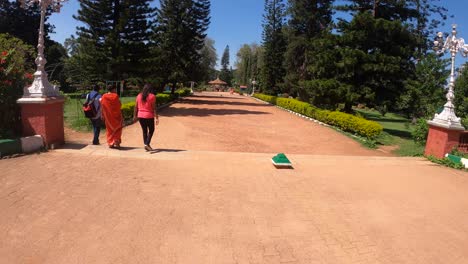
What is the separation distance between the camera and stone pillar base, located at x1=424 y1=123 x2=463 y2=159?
7270 mm

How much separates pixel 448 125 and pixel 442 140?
0.39 m

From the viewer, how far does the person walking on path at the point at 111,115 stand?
20.6 feet

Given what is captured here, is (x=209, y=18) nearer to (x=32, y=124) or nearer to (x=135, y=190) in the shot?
(x=32, y=124)

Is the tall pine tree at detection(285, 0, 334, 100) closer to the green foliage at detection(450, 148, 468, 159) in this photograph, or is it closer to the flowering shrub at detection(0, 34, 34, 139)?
the green foliage at detection(450, 148, 468, 159)

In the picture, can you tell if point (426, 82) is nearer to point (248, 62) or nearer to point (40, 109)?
point (40, 109)

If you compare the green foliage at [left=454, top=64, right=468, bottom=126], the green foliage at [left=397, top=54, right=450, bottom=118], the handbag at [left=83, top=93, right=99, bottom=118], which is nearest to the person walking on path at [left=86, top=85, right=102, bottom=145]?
the handbag at [left=83, top=93, right=99, bottom=118]

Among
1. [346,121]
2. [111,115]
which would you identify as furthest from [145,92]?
[346,121]

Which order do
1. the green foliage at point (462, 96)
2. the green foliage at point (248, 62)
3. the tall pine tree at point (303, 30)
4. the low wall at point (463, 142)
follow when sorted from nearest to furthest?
the low wall at point (463, 142) → the green foliage at point (462, 96) → the tall pine tree at point (303, 30) → the green foliage at point (248, 62)

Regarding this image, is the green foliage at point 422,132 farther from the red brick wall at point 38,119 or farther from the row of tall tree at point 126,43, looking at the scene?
the row of tall tree at point 126,43

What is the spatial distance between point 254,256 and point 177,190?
1800 millimetres

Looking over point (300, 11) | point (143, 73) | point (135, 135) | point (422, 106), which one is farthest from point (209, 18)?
point (135, 135)

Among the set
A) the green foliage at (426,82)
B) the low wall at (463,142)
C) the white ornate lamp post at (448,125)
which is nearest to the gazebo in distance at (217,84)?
the green foliage at (426,82)

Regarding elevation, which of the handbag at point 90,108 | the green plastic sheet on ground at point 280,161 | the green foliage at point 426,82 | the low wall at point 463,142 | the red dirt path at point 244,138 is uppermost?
the green foliage at point 426,82

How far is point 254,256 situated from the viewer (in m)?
2.85
